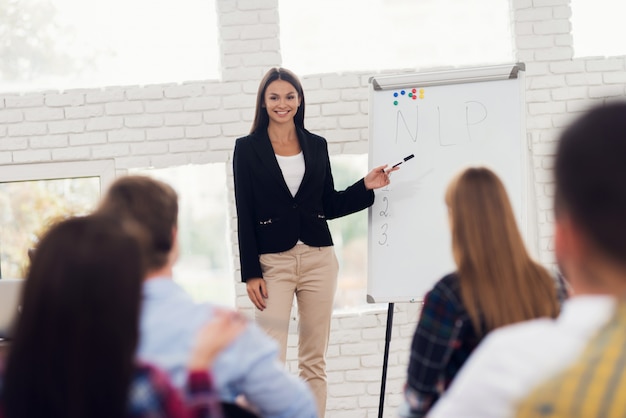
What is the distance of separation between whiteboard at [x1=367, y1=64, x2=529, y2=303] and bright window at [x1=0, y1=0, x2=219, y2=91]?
980mm

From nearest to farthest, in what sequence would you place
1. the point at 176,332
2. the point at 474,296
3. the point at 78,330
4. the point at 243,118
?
the point at 78,330
the point at 176,332
the point at 474,296
the point at 243,118

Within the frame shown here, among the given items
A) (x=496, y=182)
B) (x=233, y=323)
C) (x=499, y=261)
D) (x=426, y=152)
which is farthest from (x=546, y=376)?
(x=426, y=152)

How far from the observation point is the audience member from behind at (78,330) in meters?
0.91

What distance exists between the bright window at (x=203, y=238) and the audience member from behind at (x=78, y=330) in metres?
2.71

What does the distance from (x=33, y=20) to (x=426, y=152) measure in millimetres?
1943

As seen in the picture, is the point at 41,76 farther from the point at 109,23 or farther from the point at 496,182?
the point at 496,182

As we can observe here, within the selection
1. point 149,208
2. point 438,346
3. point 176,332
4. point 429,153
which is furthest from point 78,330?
point 429,153

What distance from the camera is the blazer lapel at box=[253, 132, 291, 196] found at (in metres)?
2.94

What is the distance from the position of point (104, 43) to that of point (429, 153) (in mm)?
1632

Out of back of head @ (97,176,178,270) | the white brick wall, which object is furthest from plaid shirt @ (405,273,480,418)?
the white brick wall

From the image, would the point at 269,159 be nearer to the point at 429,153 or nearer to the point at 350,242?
the point at 429,153

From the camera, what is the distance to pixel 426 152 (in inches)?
122

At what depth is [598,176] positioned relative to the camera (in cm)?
78

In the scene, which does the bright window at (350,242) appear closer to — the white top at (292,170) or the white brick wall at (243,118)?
the white brick wall at (243,118)
